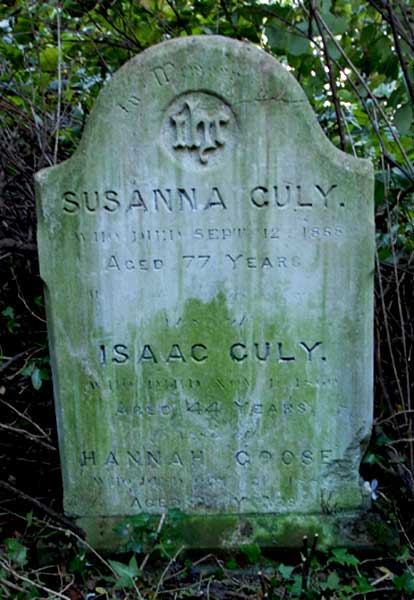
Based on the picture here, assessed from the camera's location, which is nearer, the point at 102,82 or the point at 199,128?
the point at 199,128

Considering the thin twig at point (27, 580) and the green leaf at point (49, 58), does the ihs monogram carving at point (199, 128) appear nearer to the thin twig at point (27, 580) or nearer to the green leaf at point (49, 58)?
the thin twig at point (27, 580)

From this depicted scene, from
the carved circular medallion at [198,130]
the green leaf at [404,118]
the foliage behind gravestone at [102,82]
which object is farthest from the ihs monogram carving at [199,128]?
the green leaf at [404,118]

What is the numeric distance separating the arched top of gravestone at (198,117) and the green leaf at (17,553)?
141cm

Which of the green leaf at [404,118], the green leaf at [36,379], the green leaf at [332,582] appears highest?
the green leaf at [404,118]

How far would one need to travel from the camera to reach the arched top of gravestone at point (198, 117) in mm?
2455

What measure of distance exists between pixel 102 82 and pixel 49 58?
405mm

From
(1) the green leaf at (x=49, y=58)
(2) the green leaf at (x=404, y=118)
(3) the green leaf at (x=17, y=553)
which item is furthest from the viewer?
(1) the green leaf at (x=49, y=58)

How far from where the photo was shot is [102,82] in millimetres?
4258

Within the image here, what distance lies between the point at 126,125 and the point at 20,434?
161 cm

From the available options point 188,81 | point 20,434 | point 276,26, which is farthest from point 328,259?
point 20,434

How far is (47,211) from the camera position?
101 inches

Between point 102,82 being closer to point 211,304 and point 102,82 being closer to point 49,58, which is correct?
point 49,58

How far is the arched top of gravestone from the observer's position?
2.46 metres

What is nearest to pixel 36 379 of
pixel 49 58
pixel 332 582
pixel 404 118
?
pixel 332 582
